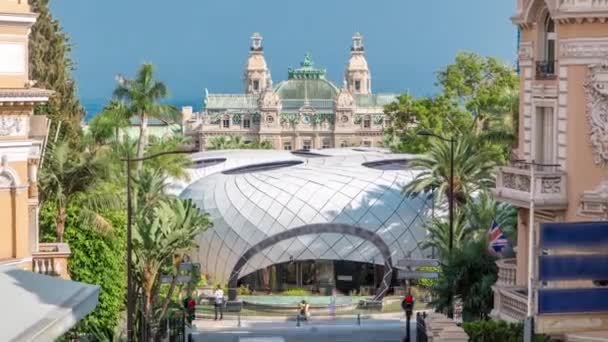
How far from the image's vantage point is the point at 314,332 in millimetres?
59375

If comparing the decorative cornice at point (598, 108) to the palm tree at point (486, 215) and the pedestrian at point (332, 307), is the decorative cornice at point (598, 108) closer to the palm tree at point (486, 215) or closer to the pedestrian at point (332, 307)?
the palm tree at point (486, 215)

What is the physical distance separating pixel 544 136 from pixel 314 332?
27.3m

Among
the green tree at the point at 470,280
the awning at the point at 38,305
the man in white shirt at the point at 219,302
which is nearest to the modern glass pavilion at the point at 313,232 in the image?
the man in white shirt at the point at 219,302

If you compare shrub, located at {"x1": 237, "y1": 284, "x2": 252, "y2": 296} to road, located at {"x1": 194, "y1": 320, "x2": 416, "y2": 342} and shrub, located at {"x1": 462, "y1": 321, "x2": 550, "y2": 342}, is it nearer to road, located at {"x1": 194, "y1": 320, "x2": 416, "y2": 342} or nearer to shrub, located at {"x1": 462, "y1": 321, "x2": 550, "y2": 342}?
road, located at {"x1": 194, "y1": 320, "x2": 416, "y2": 342}

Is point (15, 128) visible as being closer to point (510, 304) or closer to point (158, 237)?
point (510, 304)

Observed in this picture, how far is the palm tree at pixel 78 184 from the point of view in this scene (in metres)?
45.9

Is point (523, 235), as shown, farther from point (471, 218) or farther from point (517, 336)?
point (471, 218)

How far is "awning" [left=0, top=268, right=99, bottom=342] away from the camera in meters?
20.2

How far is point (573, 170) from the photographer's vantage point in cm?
3192

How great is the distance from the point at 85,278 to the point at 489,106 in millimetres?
60746

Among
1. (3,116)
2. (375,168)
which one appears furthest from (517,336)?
(375,168)

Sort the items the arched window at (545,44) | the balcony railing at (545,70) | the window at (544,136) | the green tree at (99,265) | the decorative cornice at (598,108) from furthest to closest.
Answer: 1. the green tree at (99,265)
2. the arched window at (545,44)
3. the window at (544,136)
4. the balcony railing at (545,70)
5. the decorative cornice at (598,108)

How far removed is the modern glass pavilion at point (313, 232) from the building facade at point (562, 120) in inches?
1799

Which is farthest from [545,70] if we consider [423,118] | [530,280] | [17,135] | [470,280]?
[423,118]
